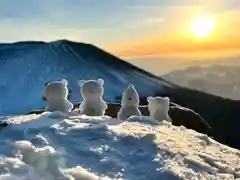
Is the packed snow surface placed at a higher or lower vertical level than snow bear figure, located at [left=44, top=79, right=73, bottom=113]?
lower

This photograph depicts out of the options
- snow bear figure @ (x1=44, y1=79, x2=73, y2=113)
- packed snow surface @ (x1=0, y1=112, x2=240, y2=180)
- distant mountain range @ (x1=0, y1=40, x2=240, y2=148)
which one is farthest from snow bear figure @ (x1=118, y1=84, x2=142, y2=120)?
distant mountain range @ (x1=0, y1=40, x2=240, y2=148)

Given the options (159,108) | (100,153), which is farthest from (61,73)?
(100,153)

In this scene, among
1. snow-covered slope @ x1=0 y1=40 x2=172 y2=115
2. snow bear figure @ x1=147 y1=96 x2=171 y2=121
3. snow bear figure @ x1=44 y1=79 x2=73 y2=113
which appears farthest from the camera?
snow-covered slope @ x1=0 y1=40 x2=172 y2=115

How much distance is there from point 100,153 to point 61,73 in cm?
7061

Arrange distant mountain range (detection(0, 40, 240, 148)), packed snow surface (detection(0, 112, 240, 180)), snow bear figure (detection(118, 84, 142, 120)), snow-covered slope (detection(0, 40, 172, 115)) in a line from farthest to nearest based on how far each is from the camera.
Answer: snow-covered slope (detection(0, 40, 172, 115)), distant mountain range (detection(0, 40, 240, 148)), snow bear figure (detection(118, 84, 142, 120)), packed snow surface (detection(0, 112, 240, 180))

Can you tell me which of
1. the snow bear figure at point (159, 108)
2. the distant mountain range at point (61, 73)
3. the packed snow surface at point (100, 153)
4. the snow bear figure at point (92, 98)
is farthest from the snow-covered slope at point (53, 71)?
the packed snow surface at point (100, 153)

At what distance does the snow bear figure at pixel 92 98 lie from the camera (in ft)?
38.7

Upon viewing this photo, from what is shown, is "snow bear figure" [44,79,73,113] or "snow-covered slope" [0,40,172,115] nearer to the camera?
"snow bear figure" [44,79,73,113]

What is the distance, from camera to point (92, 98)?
11922 millimetres

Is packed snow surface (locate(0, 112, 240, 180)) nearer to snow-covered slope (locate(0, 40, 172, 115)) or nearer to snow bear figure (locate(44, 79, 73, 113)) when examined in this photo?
snow bear figure (locate(44, 79, 73, 113))

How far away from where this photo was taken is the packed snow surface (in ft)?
21.6

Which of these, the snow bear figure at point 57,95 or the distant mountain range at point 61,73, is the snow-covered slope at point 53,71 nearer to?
the distant mountain range at point 61,73

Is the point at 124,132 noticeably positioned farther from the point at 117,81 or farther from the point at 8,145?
the point at 117,81

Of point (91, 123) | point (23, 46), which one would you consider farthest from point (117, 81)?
point (91, 123)
